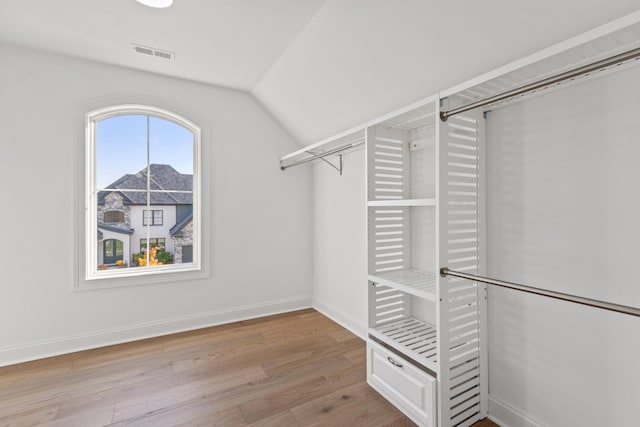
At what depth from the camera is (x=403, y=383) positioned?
5.49 ft

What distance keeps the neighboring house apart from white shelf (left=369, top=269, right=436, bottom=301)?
195 cm

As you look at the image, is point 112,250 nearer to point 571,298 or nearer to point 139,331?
point 139,331

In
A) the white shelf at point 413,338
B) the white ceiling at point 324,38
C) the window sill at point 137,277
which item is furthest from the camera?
the window sill at point 137,277

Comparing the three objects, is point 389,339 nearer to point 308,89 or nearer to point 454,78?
point 454,78

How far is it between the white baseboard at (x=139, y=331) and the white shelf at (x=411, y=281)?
161cm

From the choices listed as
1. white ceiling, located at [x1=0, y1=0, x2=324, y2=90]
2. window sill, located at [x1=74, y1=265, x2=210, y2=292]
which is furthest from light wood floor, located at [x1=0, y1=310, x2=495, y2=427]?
white ceiling, located at [x1=0, y1=0, x2=324, y2=90]

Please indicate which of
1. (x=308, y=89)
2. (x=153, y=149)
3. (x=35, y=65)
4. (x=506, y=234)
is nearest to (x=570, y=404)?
(x=506, y=234)

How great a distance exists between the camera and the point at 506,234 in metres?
1.57

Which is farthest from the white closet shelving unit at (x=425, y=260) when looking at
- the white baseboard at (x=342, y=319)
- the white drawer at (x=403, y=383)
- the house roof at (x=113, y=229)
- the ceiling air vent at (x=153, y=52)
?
the house roof at (x=113, y=229)

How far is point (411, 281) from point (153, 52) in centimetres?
246

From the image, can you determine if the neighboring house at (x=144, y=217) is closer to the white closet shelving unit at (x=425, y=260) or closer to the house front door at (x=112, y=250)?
the house front door at (x=112, y=250)

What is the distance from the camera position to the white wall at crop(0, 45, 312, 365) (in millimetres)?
2244

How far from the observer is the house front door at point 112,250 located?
8.74 ft

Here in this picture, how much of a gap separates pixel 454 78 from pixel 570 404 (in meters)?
1.63
